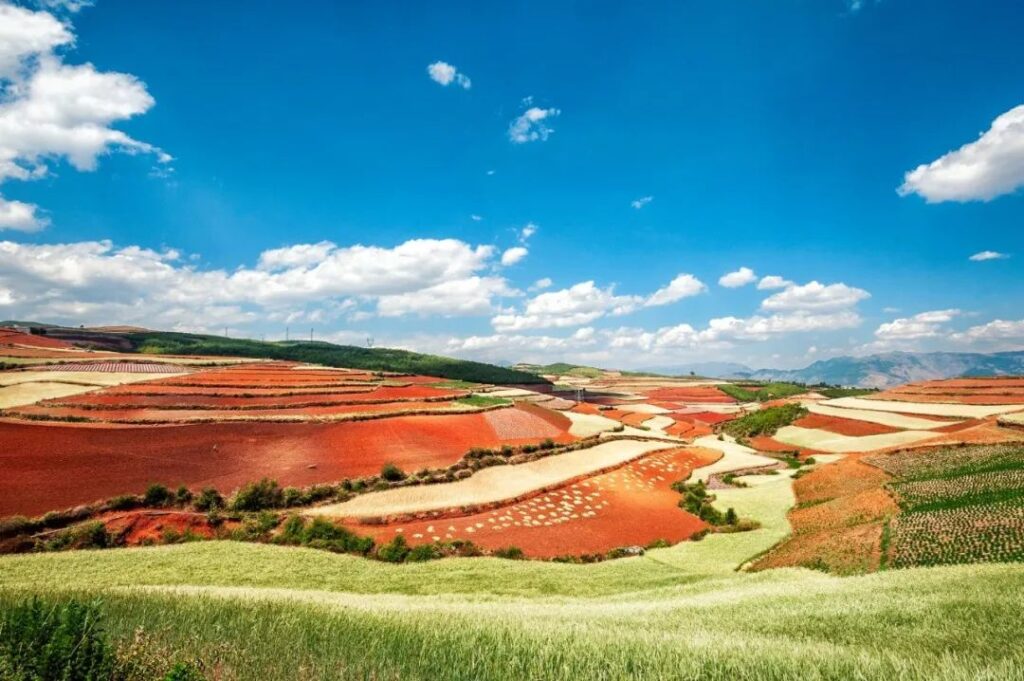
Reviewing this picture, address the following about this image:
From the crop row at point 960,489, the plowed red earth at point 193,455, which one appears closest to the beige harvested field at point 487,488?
the plowed red earth at point 193,455

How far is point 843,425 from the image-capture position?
81.8m

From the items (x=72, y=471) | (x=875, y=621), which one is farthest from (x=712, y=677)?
(x=72, y=471)

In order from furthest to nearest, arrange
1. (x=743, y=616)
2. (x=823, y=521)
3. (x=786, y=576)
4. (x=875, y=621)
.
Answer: (x=823, y=521) → (x=786, y=576) → (x=743, y=616) → (x=875, y=621)

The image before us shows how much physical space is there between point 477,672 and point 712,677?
2.12 metres

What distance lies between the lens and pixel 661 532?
34.5 meters

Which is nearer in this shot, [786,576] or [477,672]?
[477,672]

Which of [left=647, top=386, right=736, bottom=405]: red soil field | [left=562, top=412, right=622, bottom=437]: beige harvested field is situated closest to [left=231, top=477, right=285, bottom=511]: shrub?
[left=562, top=412, right=622, bottom=437]: beige harvested field

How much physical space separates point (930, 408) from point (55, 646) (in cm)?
11627

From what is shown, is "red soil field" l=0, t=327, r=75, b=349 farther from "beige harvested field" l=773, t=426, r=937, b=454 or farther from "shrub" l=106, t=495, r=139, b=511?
"beige harvested field" l=773, t=426, r=937, b=454

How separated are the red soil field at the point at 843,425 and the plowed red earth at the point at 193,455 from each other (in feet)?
194

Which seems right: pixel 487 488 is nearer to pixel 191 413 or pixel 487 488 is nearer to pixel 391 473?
pixel 391 473

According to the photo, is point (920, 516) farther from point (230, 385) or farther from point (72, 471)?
point (230, 385)

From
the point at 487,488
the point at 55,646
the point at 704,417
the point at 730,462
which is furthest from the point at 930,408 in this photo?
the point at 55,646

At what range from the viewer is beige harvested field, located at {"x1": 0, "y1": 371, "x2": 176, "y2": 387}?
192ft
